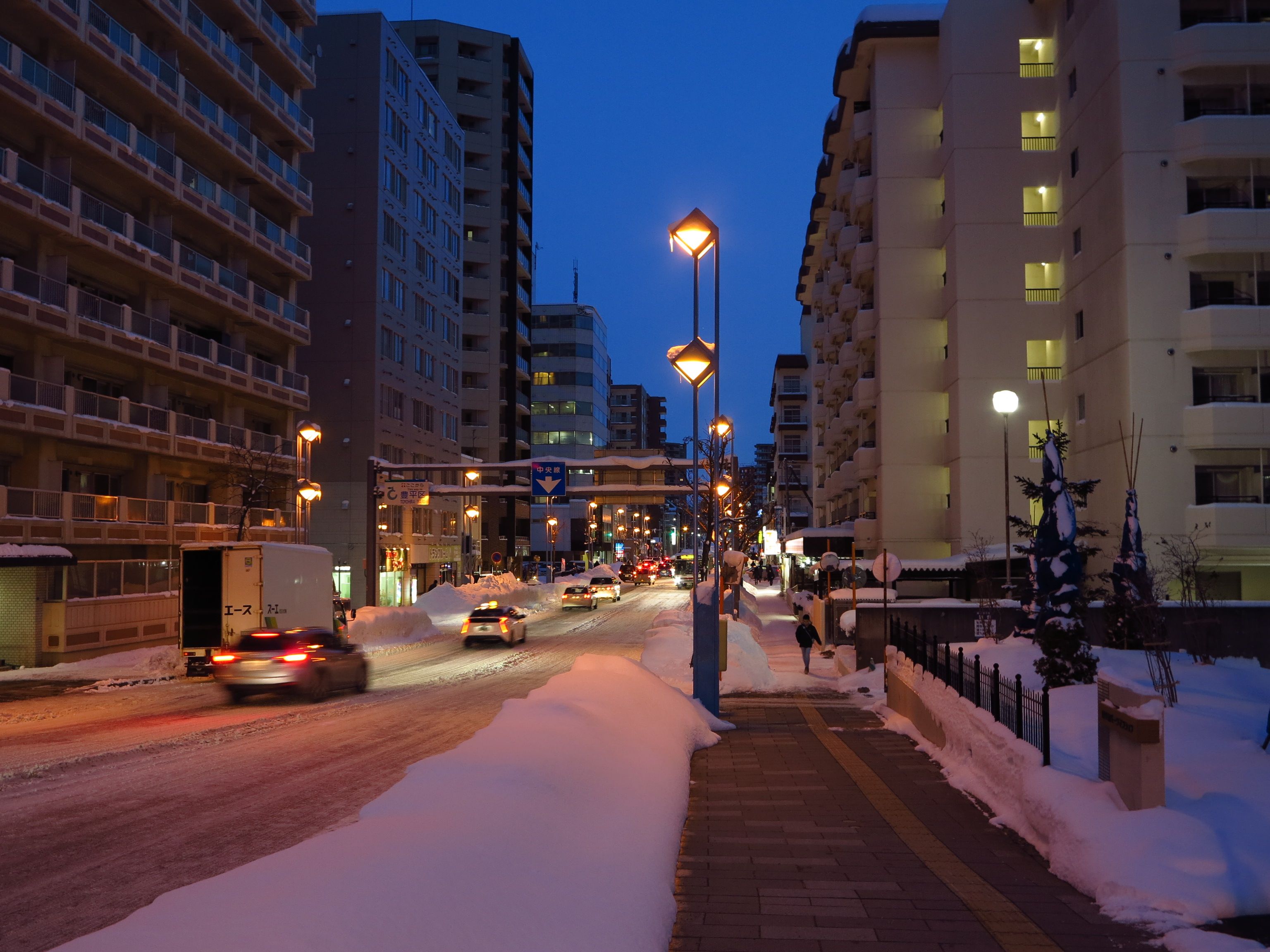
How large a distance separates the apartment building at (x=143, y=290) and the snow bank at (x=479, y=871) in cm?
2555

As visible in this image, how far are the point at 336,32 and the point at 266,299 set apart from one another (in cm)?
2311

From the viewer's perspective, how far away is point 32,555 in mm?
27297

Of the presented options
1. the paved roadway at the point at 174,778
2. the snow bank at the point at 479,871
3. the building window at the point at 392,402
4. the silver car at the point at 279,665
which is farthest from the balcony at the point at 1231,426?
the building window at the point at 392,402

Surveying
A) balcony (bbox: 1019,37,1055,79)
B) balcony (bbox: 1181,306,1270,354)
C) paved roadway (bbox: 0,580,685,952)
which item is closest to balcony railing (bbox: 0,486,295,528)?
paved roadway (bbox: 0,580,685,952)

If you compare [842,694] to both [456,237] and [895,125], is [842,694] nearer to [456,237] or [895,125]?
[895,125]

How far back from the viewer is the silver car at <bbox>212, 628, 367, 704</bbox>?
68.7 ft

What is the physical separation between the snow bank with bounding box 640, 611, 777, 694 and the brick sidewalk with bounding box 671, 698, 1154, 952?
9.87 metres

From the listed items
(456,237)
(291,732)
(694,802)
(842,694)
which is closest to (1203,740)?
(694,802)

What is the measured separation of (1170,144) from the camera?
118 feet

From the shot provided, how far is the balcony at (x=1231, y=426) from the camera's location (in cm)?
3438

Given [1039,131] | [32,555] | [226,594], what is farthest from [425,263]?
[226,594]

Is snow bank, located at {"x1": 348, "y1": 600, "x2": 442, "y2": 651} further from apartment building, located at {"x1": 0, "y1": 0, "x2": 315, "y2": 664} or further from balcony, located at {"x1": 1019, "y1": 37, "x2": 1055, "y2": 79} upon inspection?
balcony, located at {"x1": 1019, "y1": 37, "x2": 1055, "y2": 79}

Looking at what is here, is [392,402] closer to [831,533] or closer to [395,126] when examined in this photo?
[395,126]

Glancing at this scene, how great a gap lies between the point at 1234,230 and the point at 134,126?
1489 inches
